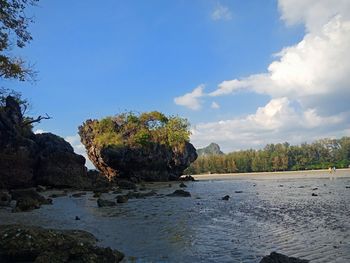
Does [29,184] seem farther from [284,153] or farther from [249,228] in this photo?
[284,153]

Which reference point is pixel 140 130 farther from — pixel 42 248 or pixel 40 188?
pixel 42 248

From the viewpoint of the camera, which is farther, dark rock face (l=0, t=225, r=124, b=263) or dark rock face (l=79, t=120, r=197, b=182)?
dark rock face (l=79, t=120, r=197, b=182)

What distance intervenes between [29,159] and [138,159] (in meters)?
34.3

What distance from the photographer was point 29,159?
41406 millimetres

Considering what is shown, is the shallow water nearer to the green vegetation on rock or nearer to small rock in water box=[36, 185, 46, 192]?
small rock in water box=[36, 185, 46, 192]

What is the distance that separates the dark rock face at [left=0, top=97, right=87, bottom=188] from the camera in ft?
119

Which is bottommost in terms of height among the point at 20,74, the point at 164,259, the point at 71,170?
the point at 164,259

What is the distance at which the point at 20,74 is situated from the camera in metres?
22.2

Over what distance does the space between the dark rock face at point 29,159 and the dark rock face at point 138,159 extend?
85.9 ft

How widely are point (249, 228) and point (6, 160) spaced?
27.5 m

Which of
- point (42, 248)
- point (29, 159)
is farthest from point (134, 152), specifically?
point (42, 248)

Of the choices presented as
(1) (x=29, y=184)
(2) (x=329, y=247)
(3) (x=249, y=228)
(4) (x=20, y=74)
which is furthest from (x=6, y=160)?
(2) (x=329, y=247)

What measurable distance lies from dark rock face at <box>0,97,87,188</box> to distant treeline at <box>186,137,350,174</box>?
4410 inches

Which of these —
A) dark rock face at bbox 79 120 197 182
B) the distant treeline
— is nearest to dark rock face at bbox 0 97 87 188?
dark rock face at bbox 79 120 197 182
